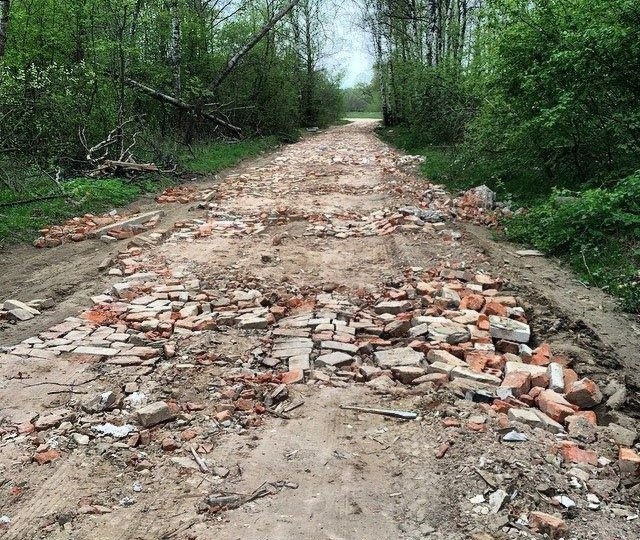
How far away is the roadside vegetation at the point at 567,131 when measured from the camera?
22.2ft

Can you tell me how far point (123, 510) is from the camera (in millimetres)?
2777

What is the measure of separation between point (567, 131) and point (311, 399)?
21.8 feet

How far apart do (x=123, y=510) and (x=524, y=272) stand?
5039 millimetres

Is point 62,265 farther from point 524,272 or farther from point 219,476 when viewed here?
point 524,272

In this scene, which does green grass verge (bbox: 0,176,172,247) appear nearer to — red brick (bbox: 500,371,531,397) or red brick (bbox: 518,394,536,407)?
red brick (bbox: 500,371,531,397)

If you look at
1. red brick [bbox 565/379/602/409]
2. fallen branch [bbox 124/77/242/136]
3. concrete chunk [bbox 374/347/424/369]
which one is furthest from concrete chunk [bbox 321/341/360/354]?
fallen branch [bbox 124/77/242/136]

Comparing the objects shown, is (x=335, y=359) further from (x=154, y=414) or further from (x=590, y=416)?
(x=590, y=416)

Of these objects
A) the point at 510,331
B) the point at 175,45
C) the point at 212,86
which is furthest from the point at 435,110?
the point at 510,331

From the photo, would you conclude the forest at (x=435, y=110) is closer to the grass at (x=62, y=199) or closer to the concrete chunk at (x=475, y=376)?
the grass at (x=62, y=199)

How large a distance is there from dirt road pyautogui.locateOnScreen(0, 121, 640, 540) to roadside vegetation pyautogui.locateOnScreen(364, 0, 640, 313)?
60 centimetres

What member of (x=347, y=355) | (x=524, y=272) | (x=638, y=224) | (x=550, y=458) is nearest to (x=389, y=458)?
(x=550, y=458)

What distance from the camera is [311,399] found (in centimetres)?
383

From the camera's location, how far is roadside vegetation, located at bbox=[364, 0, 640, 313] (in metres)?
6.78

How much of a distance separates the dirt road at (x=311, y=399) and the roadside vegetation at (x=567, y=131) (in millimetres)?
602
